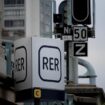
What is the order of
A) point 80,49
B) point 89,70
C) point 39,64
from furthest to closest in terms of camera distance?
point 89,70
point 80,49
point 39,64

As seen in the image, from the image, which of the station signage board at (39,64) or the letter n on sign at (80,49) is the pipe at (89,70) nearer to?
the letter n on sign at (80,49)

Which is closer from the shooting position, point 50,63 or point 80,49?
point 50,63

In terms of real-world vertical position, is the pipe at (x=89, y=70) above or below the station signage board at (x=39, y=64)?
below

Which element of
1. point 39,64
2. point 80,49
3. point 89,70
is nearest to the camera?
point 39,64

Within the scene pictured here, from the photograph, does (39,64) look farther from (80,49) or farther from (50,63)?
(80,49)

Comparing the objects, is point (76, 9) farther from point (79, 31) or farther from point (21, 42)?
point (79, 31)

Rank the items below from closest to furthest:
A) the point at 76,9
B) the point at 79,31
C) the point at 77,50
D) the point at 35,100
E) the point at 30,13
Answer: the point at 35,100, the point at 76,9, the point at 77,50, the point at 79,31, the point at 30,13

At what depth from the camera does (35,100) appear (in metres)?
4.65

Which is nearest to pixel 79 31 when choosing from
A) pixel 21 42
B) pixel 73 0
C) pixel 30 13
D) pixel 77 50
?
pixel 77 50

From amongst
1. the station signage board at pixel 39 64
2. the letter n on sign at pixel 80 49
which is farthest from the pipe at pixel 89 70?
the station signage board at pixel 39 64

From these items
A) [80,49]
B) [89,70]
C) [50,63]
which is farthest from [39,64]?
[89,70]

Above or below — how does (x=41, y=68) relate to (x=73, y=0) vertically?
below

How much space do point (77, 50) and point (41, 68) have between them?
10.8 feet

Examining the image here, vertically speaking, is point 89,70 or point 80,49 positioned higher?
point 80,49
